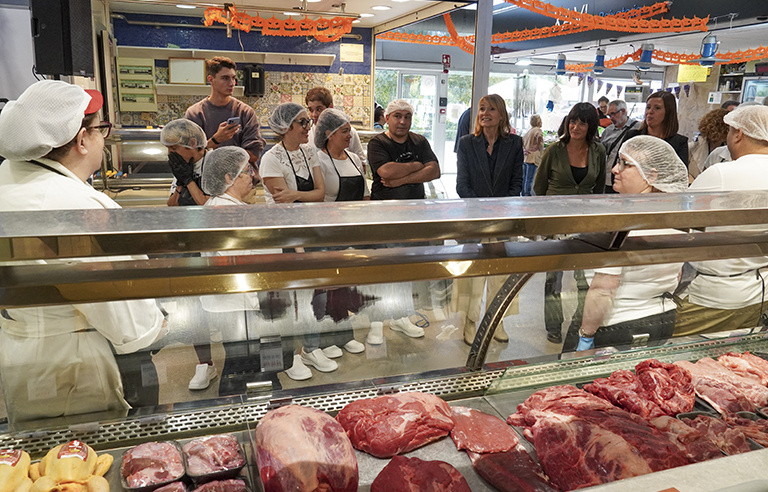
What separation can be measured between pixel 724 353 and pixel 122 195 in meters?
4.53

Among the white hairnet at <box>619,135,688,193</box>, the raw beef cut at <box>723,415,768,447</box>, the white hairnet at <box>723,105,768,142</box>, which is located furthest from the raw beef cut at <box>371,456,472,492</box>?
the white hairnet at <box>723,105,768,142</box>

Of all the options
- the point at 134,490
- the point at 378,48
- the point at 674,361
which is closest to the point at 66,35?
the point at 134,490

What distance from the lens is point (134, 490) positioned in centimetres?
131

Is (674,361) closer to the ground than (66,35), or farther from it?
closer to the ground

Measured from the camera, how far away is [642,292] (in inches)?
90.6

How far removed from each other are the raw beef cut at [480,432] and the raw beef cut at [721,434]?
553 millimetres

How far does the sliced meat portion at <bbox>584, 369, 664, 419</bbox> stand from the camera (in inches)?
67.9

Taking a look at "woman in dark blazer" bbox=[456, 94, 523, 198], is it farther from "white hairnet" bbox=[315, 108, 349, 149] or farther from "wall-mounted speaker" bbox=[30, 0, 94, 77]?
"wall-mounted speaker" bbox=[30, 0, 94, 77]

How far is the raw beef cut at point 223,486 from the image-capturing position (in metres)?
1.33

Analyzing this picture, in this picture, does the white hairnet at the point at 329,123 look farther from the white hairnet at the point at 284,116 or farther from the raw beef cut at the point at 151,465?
the raw beef cut at the point at 151,465

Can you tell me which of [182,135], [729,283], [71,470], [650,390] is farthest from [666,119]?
[71,470]

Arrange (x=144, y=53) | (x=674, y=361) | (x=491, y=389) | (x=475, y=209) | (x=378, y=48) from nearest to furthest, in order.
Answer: (x=475, y=209) < (x=491, y=389) < (x=674, y=361) < (x=144, y=53) < (x=378, y=48)

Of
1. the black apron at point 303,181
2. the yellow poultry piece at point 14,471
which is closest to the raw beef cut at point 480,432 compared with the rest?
the yellow poultry piece at point 14,471

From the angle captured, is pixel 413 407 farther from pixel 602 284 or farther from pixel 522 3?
pixel 522 3
